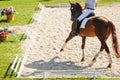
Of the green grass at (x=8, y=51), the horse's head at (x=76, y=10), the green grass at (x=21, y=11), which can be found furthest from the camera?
the green grass at (x=21, y=11)

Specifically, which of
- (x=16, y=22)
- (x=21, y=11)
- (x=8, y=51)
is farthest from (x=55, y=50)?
(x=21, y=11)

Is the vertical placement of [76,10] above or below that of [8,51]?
above

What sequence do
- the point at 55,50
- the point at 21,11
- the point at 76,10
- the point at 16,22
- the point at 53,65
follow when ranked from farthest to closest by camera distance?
the point at 21,11 < the point at 16,22 < the point at 55,50 < the point at 76,10 < the point at 53,65

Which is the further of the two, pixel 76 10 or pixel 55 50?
pixel 55 50

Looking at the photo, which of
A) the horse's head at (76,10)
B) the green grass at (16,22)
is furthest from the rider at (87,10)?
the green grass at (16,22)

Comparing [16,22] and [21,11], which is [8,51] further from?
[21,11]

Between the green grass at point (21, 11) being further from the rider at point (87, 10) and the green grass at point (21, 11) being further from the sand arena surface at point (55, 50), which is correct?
the rider at point (87, 10)

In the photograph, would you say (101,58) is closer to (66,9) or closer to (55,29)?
(55,29)

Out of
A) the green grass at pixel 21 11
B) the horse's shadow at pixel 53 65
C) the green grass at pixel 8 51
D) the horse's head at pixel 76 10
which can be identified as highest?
the horse's head at pixel 76 10

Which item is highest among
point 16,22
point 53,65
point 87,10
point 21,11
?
point 87,10

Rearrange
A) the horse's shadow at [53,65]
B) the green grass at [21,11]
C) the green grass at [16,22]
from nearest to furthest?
the horse's shadow at [53,65]
the green grass at [16,22]
the green grass at [21,11]

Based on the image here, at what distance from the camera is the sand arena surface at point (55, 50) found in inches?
588

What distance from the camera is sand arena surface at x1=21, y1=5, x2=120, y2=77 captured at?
49.0ft

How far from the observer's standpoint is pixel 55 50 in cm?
1734
